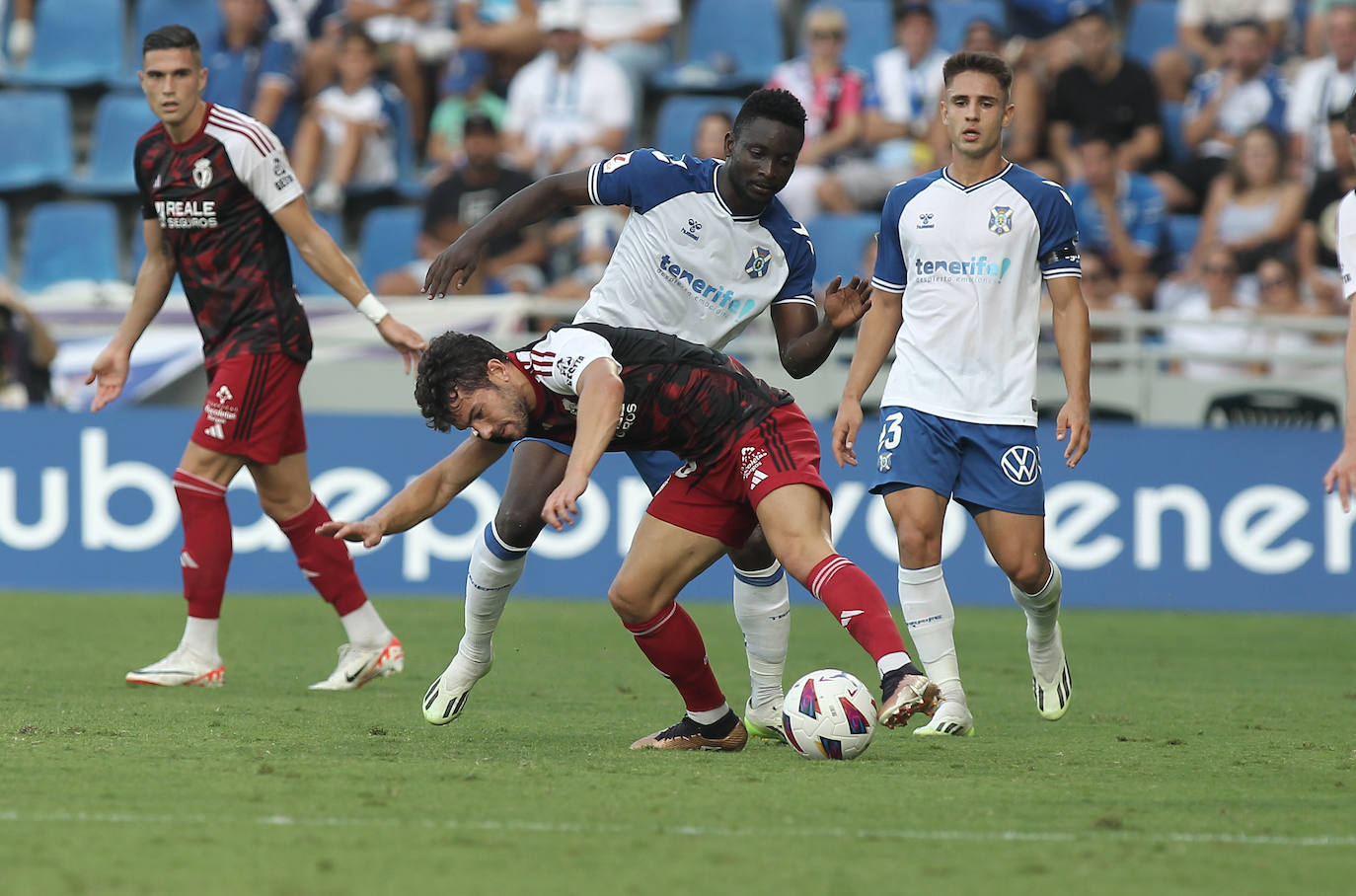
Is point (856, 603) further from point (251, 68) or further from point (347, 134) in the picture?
point (251, 68)

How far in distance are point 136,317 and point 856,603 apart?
145 inches

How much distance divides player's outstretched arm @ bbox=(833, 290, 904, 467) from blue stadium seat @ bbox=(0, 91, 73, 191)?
34.9 feet

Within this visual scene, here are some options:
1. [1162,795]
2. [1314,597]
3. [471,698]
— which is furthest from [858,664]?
[1314,597]

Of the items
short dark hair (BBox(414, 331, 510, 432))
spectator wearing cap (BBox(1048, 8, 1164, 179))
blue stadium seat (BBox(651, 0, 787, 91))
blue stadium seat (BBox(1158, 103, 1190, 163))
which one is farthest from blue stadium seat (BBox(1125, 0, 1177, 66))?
short dark hair (BBox(414, 331, 510, 432))

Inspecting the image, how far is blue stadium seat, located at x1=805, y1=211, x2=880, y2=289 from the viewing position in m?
13.3

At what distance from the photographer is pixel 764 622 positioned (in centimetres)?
584

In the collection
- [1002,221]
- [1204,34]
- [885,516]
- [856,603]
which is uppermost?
[1204,34]

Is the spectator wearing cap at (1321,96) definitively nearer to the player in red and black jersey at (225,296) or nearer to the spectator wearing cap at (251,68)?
the spectator wearing cap at (251,68)

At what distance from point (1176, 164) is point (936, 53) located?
215cm

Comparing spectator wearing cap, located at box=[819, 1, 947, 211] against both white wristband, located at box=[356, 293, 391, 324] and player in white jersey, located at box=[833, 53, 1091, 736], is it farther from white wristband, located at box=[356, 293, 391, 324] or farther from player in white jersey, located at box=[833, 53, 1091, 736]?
player in white jersey, located at box=[833, 53, 1091, 736]

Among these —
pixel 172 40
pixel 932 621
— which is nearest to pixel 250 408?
pixel 172 40

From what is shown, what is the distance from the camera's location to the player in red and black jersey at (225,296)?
22.8 ft

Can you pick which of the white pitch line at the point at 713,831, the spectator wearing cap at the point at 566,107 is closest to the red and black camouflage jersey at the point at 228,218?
the white pitch line at the point at 713,831

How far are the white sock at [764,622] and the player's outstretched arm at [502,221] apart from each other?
1360 mm
